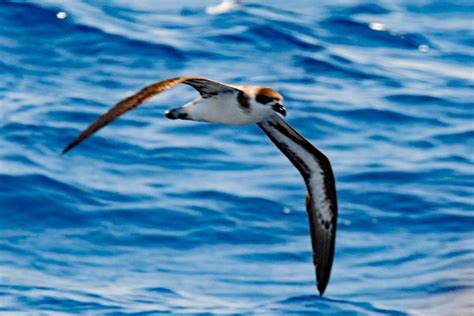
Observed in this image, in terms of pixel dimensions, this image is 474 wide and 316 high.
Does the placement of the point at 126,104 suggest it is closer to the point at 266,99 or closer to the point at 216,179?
the point at 266,99

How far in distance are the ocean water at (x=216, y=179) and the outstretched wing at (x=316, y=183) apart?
116 inches

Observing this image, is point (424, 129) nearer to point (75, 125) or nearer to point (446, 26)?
point (75, 125)

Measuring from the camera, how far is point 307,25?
26.8 m

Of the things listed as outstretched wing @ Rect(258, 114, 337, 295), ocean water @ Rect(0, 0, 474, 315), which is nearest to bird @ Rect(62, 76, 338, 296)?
outstretched wing @ Rect(258, 114, 337, 295)

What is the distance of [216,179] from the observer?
19.0 m

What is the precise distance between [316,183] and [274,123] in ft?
3.15

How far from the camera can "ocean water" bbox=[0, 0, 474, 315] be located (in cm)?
1722

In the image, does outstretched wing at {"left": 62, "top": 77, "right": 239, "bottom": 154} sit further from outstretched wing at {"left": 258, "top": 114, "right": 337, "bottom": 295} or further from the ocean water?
the ocean water

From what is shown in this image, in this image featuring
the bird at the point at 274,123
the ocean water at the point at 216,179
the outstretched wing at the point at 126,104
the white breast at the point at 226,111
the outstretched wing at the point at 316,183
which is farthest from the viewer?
the ocean water at the point at 216,179

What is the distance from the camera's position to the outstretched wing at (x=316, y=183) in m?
13.0

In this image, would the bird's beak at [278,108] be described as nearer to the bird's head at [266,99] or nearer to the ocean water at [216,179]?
the bird's head at [266,99]

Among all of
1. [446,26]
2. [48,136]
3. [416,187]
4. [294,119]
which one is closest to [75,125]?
[48,136]

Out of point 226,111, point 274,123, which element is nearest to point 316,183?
point 274,123

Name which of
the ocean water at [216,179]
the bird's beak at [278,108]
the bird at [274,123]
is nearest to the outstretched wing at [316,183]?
the bird at [274,123]
